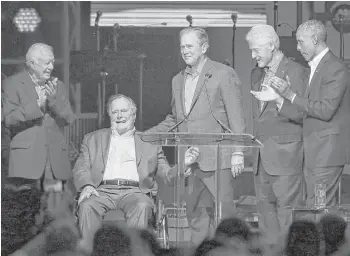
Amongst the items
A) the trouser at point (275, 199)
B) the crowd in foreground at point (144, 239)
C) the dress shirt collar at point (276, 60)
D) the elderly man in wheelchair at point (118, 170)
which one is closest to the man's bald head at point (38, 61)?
the elderly man in wheelchair at point (118, 170)

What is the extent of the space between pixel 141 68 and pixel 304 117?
1.58m

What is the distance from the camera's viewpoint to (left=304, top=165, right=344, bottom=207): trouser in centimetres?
751

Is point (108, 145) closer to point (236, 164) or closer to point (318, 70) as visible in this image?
point (236, 164)

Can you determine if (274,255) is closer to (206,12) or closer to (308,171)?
(308,171)

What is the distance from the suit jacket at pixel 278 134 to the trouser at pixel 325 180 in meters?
0.12

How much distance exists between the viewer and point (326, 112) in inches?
297

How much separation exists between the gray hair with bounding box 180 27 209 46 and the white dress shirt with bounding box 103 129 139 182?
40.4 inches

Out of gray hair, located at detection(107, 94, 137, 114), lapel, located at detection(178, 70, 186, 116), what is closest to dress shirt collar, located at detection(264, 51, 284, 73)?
lapel, located at detection(178, 70, 186, 116)

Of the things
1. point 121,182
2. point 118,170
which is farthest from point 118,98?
point 121,182

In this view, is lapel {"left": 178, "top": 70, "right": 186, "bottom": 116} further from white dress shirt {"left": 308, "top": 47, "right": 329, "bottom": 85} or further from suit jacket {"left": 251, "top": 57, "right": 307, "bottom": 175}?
white dress shirt {"left": 308, "top": 47, "right": 329, "bottom": 85}

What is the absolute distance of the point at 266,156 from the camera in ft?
25.1

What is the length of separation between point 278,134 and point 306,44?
33.9 inches

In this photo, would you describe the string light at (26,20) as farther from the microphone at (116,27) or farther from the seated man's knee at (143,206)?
the seated man's knee at (143,206)

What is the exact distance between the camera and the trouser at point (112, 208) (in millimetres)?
A: 6984
